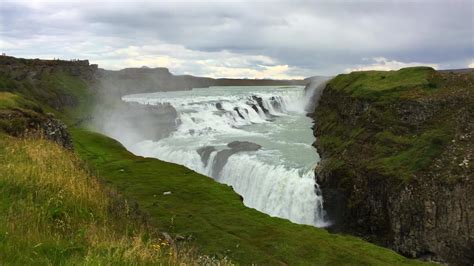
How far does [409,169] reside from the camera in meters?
35.0

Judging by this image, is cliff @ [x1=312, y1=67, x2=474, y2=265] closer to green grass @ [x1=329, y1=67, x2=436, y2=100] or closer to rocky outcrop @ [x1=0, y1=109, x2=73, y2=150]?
green grass @ [x1=329, y1=67, x2=436, y2=100]

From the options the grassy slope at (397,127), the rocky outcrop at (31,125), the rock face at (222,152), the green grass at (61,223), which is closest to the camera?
the green grass at (61,223)

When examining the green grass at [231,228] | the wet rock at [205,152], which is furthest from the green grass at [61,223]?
the wet rock at [205,152]

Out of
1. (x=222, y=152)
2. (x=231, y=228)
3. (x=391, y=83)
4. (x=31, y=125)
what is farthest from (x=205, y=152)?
(x=231, y=228)

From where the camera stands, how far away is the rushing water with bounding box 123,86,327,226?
127 feet

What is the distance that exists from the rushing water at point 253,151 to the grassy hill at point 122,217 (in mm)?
8599

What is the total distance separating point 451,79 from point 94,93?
105263mm

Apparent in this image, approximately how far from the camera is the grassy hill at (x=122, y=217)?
7.87 metres

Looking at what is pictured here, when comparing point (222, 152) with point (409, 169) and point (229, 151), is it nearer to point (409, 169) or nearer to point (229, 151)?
point (229, 151)

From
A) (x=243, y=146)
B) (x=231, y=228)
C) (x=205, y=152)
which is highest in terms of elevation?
(x=243, y=146)

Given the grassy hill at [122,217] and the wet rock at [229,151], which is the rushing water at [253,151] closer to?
the wet rock at [229,151]

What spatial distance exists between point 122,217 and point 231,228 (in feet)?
40.6

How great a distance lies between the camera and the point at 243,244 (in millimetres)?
20594

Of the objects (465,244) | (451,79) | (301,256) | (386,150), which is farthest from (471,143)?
(301,256)
